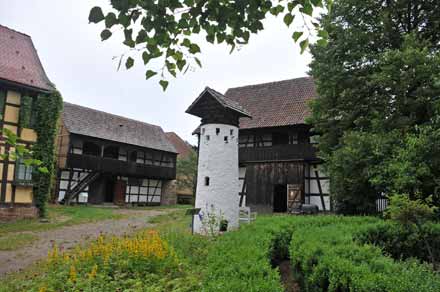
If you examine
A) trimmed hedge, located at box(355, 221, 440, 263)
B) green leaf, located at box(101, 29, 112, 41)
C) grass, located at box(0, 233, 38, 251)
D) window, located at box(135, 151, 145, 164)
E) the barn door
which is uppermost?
window, located at box(135, 151, 145, 164)

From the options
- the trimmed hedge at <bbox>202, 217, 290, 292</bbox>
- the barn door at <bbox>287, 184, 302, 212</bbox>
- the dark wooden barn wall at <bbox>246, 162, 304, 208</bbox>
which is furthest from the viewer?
the dark wooden barn wall at <bbox>246, 162, 304, 208</bbox>

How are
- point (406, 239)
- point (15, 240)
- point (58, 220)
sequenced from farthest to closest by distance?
point (58, 220)
point (15, 240)
point (406, 239)

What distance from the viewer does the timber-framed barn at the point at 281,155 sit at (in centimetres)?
1977

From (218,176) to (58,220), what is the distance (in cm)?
916

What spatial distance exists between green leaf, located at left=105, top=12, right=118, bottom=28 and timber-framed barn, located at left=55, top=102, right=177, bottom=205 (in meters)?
23.5

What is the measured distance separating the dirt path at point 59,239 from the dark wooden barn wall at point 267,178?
22.3 ft

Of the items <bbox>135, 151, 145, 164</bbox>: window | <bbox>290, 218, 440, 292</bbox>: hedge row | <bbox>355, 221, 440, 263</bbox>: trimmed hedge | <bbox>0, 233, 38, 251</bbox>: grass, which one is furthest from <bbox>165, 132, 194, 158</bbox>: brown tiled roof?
<bbox>290, 218, 440, 292</bbox>: hedge row

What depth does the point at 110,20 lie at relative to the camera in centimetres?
254

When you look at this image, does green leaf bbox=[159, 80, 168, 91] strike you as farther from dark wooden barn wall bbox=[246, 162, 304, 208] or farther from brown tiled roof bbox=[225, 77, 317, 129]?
dark wooden barn wall bbox=[246, 162, 304, 208]

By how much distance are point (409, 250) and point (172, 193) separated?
25.0 metres

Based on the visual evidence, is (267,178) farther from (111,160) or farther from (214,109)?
(111,160)

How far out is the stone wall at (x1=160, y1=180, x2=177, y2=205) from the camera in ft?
105

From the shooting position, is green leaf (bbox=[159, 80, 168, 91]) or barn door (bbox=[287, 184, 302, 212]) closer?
green leaf (bbox=[159, 80, 168, 91])

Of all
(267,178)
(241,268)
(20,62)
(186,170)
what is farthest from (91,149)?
(241,268)
